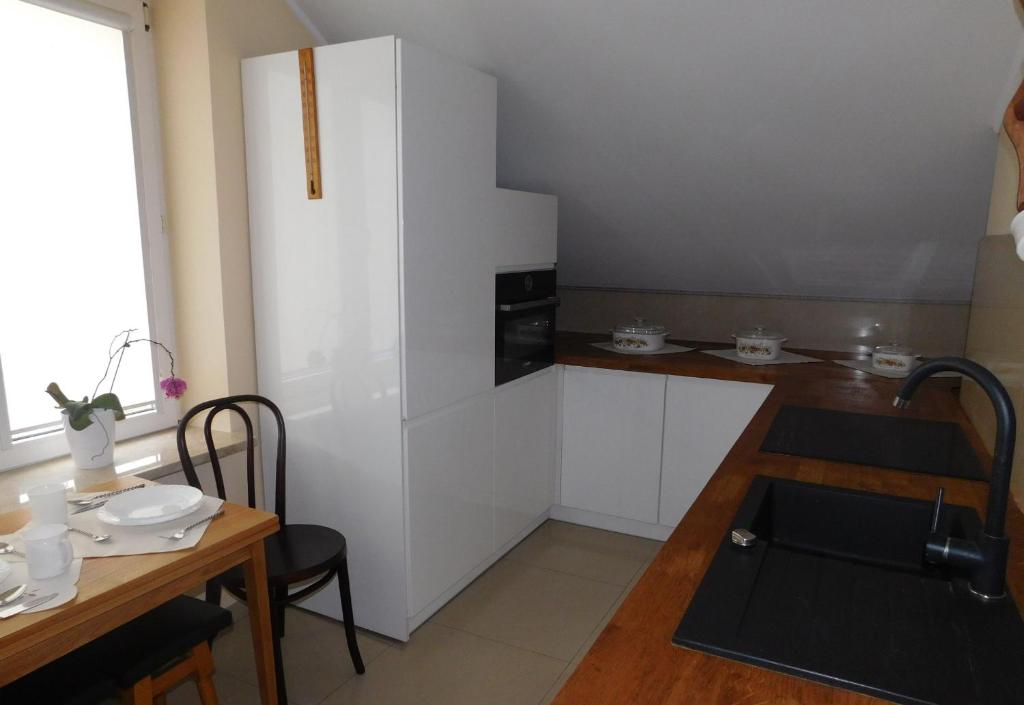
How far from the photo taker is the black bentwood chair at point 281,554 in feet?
6.66

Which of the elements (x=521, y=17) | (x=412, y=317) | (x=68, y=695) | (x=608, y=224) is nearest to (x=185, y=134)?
(x=412, y=317)

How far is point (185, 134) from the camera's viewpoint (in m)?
2.36

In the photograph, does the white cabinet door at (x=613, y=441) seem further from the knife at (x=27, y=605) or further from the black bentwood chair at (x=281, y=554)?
the knife at (x=27, y=605)

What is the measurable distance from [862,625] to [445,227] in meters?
1.75

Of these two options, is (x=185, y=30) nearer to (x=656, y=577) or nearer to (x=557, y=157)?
(x=557, y=157)

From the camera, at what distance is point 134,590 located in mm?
1438

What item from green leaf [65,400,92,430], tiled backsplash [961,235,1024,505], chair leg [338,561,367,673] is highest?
tiled backsplash [961,235,1024,505]

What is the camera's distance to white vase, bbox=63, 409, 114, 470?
208cm

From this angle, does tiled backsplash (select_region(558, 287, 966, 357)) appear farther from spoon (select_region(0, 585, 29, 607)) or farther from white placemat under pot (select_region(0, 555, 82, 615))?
spoon (select_region(0, 585, 29, 607))

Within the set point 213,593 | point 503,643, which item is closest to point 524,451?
point 503,643

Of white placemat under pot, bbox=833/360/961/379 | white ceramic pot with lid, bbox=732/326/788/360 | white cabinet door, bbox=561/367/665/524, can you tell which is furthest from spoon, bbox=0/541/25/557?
white placemat under pot, bbox=833/360/961/379

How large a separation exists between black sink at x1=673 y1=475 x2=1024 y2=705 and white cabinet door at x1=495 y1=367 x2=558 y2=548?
62.7 inches

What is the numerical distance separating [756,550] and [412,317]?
135 cm

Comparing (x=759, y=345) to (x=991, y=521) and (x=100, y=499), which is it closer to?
(x=991, y=521)
